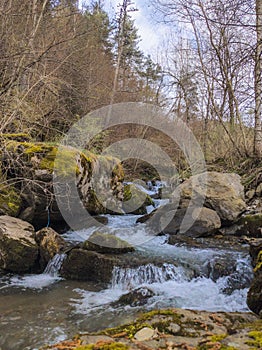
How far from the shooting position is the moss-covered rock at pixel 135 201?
31.2ft

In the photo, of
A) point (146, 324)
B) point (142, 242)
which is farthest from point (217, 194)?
point (146, 324)

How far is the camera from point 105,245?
5.59 metres

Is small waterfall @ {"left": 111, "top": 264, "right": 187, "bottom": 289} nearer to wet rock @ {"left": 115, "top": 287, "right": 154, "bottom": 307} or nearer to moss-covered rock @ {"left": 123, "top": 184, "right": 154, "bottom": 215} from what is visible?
wet rock @ {"left": 115, "top": 287, "right": 154, "bottom": 307}

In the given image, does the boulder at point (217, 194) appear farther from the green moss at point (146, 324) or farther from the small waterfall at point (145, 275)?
the green moss at point (146, 324)

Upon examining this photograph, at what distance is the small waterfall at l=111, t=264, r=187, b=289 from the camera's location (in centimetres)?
480

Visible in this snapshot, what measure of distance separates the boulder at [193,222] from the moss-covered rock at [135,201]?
7.05ft

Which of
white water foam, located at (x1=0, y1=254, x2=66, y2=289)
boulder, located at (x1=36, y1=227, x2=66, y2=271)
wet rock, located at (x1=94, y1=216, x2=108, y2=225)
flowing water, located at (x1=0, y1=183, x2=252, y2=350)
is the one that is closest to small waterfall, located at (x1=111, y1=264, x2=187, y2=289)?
flowing water, located at (x1=0, y1=183, x2=252, y2=350)

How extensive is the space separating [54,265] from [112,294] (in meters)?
1.42

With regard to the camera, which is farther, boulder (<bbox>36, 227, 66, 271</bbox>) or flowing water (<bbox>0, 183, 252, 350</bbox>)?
boulder (<bbox>36, 227, 66, 271</bbox>)

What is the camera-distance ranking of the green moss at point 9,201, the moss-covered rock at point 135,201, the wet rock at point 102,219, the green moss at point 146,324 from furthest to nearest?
the moss-covered rock at point 135,201
the wet rock at point 102,219
the green moss at point 9,201
the green moss at point 146,324

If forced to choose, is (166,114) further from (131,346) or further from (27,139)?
(131,346)

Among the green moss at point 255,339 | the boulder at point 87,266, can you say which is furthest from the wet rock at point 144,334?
the boulder at point 87,266

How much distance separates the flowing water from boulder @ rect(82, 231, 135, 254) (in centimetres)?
39

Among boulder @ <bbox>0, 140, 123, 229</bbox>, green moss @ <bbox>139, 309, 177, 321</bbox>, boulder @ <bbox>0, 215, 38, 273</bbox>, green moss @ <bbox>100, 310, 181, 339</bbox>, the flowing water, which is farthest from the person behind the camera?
boulder @ <bbox>0, 140, 123, 229</bbox>
